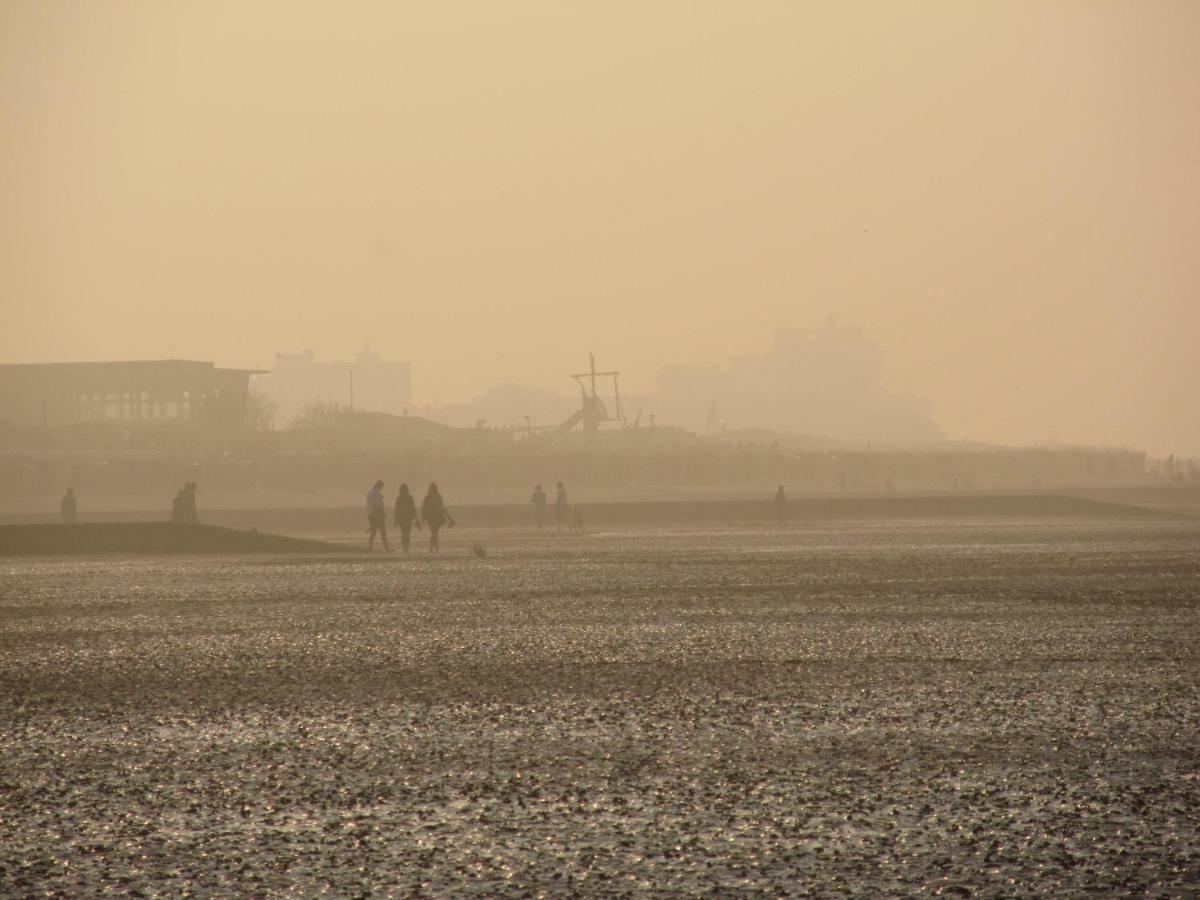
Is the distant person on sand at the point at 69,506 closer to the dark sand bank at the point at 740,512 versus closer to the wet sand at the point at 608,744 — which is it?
the dark sand bank at the point at 740,512

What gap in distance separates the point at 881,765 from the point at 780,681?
3.38 meters

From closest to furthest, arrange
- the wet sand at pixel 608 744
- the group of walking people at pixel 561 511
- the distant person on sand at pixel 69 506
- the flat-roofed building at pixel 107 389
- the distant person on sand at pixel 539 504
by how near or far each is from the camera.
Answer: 1. the wet sand at pixel 608 744
2. the group of walking people at pixel 561 511
3. the distant person on sand at pixel 539 504
4. the distant person on sand at pixel 69 506
5. the flat-roofed building at pixel 107 389

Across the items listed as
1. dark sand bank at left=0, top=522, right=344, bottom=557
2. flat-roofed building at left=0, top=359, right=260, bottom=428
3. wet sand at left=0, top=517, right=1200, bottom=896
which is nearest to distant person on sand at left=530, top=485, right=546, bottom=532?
dark sand bank at left=0, top=522, right=344, bottom=557

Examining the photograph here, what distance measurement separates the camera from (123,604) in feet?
67.7

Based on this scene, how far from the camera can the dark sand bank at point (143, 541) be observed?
34500 mm

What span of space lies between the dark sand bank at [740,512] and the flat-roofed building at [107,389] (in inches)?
2890

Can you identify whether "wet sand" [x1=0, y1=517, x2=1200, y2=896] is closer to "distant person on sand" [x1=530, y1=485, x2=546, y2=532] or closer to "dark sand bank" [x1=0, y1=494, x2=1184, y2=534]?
"distant person on sand" [x1=530, y1=485, x2=546, y2=532]

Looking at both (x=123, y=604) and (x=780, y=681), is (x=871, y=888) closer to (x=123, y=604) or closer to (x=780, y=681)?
(x=780, y=681)

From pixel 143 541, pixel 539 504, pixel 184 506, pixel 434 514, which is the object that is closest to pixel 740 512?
pixel 539 504

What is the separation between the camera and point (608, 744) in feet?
32.1

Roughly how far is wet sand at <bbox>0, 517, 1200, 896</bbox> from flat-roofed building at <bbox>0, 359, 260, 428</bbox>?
109588mm

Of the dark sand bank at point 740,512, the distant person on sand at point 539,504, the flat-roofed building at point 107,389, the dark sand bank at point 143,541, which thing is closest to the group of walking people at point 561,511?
the distant person on sand at point 539,504

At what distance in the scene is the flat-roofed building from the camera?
127000 mm

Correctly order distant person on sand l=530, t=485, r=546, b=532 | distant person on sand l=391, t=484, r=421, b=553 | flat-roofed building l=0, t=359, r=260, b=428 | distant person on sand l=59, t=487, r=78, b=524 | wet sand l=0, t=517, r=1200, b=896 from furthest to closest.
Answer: flat-roofed building l=0, t=359, r=260, b=428 → distant person on sand l=59, t=487, r=78, b=524 → distant person on sand l=530, t=485, r=546, b=532 → distant person on sand l=391, t=484, r=421, b=553 → wet sand l=0, t=517, r=1200, b=896
